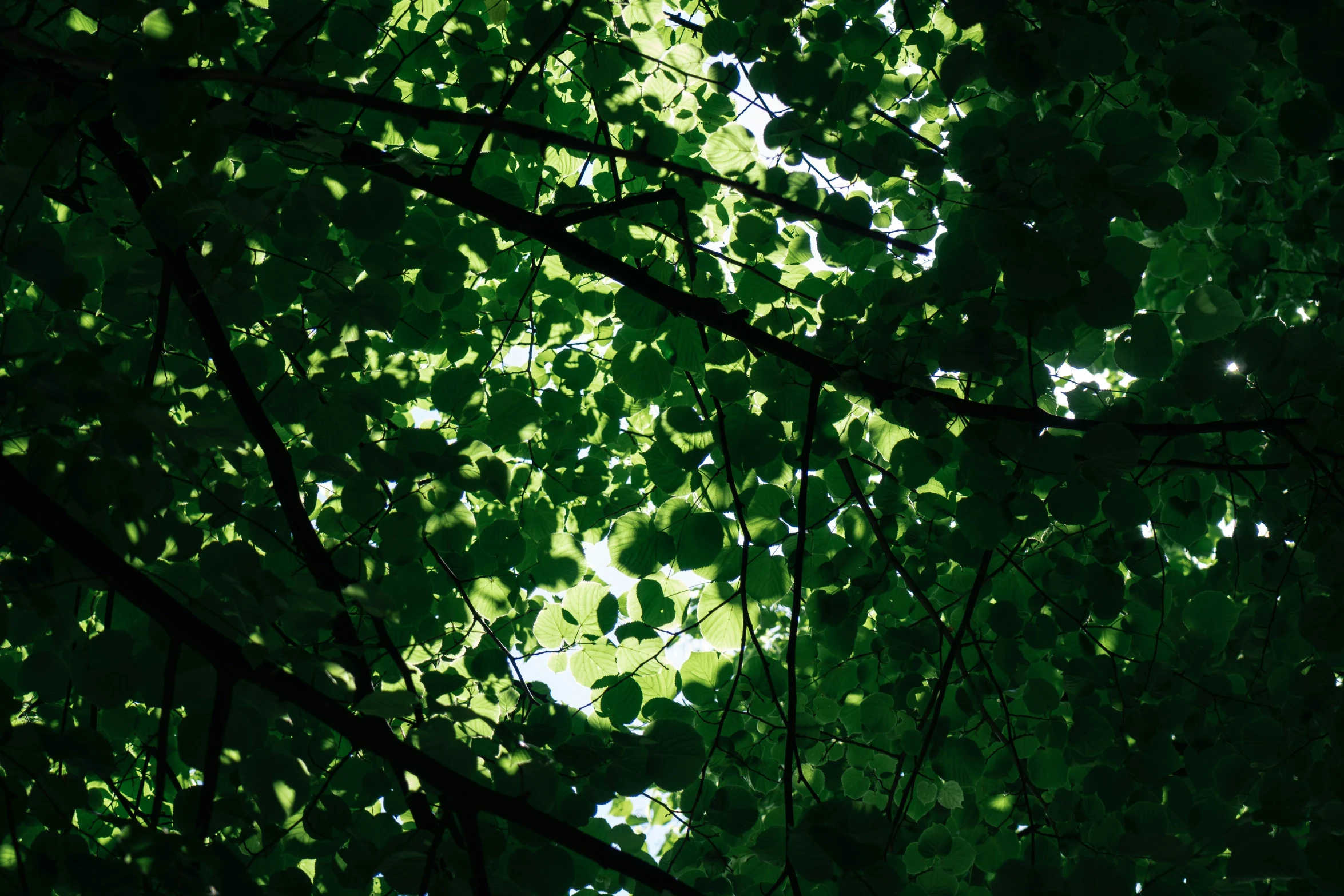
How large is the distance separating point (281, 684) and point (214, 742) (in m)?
0.17

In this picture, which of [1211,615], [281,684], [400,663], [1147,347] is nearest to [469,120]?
[281,684]

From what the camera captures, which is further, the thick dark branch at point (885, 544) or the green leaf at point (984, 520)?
the thick dark branch at point (885, 544)

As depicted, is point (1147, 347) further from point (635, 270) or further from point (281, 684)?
point (281, 684)

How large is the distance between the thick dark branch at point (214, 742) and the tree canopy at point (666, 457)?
0.05 feet

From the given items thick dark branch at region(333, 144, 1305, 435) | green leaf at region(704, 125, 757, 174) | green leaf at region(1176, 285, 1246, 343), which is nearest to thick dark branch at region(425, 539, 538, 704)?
thick dark branch at region(333, 144, 1305, 435)

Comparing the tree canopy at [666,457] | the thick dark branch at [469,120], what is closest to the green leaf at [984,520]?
the tree canopy at [666,457]

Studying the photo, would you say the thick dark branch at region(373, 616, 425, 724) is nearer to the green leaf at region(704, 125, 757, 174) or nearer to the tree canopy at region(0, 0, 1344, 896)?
the tree canopy at region(0, 0, 1344, 896)

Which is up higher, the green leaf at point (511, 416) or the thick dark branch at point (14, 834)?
the green leaf at point (511, 416)

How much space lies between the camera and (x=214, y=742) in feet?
4.33

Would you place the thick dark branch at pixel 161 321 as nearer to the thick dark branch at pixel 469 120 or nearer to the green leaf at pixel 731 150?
the thick dark branch at pixel 469 120

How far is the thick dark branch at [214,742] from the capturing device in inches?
50.8

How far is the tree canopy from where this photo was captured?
52.6 inches

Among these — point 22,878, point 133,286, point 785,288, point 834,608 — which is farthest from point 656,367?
point 22,878

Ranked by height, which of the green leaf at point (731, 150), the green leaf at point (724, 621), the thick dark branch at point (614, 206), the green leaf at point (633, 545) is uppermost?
the green leaf at point (731, 150)
